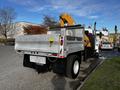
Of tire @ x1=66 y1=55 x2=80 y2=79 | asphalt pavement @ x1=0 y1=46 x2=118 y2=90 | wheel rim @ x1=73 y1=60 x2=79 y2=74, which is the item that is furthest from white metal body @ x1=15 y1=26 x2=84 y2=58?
asphalt pavement @ x1=0 y1=46 x2=118 y2=90

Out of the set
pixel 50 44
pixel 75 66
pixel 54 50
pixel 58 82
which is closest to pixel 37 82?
pixel 58 82

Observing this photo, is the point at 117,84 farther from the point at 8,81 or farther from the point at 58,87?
the point at 8,81

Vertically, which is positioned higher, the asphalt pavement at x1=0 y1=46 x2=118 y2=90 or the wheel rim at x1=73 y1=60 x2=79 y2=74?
the wheel rim at x1=73 y1=60 x2=79 y2=74

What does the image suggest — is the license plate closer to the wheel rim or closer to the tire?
the tire

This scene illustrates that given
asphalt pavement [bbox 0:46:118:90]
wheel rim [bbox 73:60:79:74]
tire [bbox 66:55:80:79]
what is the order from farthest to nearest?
wheel rim [bbox 73:60:79:74], tire [bbox 66:55:80:79], asphalt pavement [bbox 0:46:118:90]

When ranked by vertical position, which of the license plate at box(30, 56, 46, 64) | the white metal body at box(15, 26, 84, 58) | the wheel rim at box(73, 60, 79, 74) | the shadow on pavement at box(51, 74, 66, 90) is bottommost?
the shadow on pavement at box(51, 74, 66, 90)

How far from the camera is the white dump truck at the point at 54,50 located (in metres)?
6.49

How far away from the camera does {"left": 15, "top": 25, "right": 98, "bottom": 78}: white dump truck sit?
6.49 metres

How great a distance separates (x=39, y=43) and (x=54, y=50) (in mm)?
845

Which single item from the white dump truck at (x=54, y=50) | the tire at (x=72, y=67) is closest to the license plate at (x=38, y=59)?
the white dump truck at (x=54, y=50)

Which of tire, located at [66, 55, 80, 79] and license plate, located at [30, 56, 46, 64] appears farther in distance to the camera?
license plate, located at [30, 56, 46, 64]

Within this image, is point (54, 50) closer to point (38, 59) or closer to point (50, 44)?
point (50, 44)

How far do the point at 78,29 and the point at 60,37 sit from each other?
3061 millimetres

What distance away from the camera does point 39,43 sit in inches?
278
